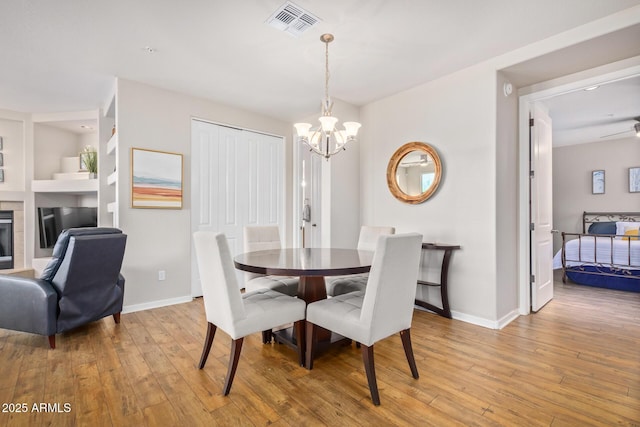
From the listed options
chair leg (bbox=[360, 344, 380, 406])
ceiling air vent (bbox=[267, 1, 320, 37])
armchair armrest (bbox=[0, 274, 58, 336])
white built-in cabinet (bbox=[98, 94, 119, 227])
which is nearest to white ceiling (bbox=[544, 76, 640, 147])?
ceiling air vent (bbox=[267, 1, 320, 37])

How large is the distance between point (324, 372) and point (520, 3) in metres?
2.83

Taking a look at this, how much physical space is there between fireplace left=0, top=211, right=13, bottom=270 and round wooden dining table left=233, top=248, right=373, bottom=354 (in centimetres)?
439

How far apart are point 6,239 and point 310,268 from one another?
524cm

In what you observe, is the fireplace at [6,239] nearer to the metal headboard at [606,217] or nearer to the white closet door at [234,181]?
the white closet door at [234,181]

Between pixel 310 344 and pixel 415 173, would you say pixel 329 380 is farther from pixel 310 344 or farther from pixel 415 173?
pixel 415 173

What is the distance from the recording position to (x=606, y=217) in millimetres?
5852

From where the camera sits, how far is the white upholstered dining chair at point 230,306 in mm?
1781

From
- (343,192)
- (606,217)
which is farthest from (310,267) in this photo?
(606,217)

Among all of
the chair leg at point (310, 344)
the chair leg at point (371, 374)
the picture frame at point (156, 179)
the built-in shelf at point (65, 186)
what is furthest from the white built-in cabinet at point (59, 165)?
the chair leg at point (371, 374)

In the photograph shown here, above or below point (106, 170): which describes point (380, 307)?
below

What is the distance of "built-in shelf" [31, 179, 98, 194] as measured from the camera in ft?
14.8

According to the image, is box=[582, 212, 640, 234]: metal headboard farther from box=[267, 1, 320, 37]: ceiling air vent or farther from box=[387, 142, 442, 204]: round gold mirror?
box=[267, 1, 320, 37]: ceiling air vent

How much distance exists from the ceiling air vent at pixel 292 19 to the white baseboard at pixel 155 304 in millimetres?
3079

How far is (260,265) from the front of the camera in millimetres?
1972
